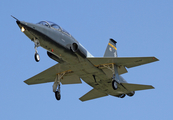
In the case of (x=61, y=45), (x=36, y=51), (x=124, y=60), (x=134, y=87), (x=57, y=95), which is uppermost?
(x=61, y=45)

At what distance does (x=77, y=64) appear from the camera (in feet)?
85.3

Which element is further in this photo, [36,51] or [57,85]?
[57,85]

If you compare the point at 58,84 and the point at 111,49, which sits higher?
the point at 111,49

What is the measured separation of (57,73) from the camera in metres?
28.6

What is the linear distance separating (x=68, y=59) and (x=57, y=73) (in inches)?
146

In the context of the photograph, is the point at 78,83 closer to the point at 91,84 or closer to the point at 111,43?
the point at 91,84

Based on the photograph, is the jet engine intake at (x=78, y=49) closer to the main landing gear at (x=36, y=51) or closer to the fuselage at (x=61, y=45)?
the fuselage at (x=61, y=45)

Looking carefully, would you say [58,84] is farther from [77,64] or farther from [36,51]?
[36,51]

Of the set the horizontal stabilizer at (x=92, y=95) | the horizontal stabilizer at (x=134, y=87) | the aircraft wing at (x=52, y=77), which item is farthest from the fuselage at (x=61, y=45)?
the horizontal stabilizer at (x=92, y=95)

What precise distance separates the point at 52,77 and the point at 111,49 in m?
6.35

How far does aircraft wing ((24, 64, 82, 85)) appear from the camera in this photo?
28062mm

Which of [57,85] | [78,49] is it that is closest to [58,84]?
[57,85]

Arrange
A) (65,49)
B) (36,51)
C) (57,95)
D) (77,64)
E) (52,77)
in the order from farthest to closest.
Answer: (52,77) → (57,95) → (77,64) → (65,49) → (36,51)

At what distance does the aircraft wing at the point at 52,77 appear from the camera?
28062 millimetres
